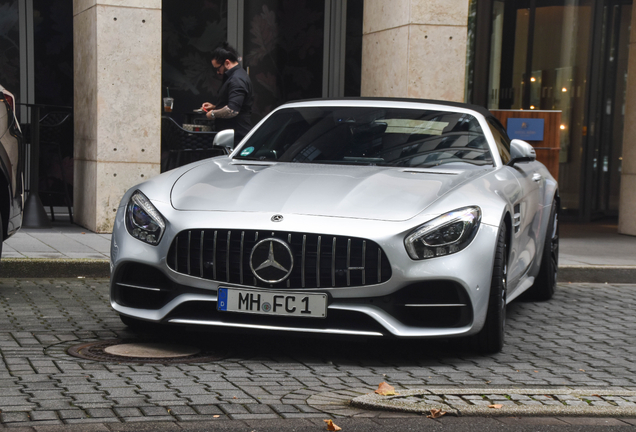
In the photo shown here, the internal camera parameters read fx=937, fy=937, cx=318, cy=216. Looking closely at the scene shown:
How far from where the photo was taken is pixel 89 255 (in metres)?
7.85

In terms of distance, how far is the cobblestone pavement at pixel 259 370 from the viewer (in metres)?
3.76

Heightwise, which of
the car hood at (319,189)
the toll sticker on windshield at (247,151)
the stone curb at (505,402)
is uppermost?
the toll sticker on windshield at (247,151)

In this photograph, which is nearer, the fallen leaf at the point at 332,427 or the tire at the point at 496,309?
the fallen leaf at the point at 332,427

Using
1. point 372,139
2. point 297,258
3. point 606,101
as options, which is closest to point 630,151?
point 606,101

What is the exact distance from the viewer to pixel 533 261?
641 cm

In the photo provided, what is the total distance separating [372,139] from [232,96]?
4507 mm

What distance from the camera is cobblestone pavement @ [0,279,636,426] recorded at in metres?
3.76

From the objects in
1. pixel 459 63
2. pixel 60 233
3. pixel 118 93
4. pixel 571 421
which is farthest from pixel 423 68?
pixel 571 421

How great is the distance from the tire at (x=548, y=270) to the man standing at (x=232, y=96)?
4.11m

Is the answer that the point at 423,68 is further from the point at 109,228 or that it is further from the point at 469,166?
the point at 469,166

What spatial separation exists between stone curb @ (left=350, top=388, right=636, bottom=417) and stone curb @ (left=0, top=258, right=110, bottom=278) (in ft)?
13.4

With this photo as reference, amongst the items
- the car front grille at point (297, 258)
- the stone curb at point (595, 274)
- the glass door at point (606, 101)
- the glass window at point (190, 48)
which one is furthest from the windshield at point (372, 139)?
the glass door at point (606, 101)

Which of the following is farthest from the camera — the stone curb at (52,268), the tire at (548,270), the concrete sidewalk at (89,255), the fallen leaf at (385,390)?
the concrete sidewalk at (89,255)

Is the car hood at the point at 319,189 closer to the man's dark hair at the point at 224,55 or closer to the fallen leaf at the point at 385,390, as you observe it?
the fallen leaf at the point at 385,390
